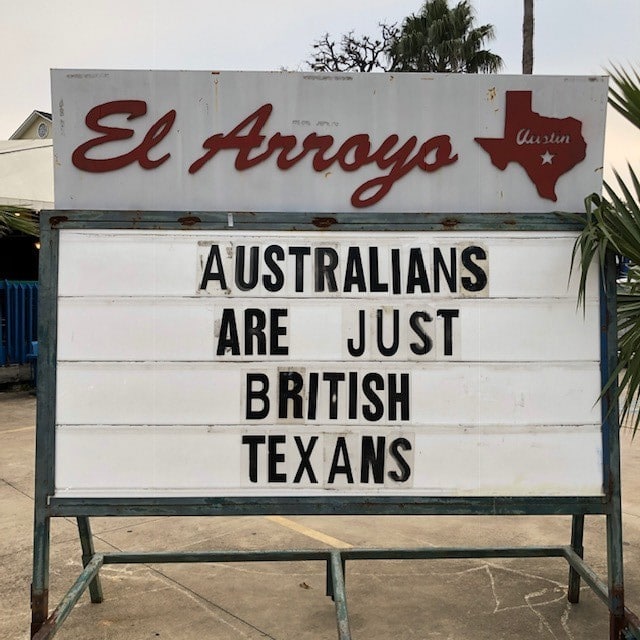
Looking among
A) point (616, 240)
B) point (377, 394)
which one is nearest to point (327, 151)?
point (377, 394)

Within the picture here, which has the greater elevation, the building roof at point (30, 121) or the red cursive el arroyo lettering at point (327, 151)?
the building roof at point (30, 121)

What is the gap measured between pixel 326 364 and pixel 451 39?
3231 centimetres

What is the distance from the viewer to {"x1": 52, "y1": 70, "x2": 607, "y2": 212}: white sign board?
3.51 m

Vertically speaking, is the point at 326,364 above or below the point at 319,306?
below

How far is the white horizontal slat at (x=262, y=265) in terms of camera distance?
11.4 ft

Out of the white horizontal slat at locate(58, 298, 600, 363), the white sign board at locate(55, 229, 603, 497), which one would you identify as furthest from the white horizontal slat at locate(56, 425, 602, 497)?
the white horizontal slat at locate(58, 298, 600, 363)

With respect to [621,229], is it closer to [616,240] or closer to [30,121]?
[616,240]

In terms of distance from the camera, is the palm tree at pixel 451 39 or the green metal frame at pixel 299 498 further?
the palm tree at pixel 451 39

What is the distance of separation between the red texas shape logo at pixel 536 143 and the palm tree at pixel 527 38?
16476 mm

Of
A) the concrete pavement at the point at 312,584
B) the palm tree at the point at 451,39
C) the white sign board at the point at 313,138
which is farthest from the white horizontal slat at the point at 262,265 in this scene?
the palm tree at the point at 451,39

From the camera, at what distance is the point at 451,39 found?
3244cm

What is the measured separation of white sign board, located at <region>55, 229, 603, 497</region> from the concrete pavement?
4.08 ft

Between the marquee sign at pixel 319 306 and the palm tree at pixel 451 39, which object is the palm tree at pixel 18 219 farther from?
the palm tree at pixel 451 39

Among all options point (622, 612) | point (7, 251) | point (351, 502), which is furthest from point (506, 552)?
point (7, 251)
